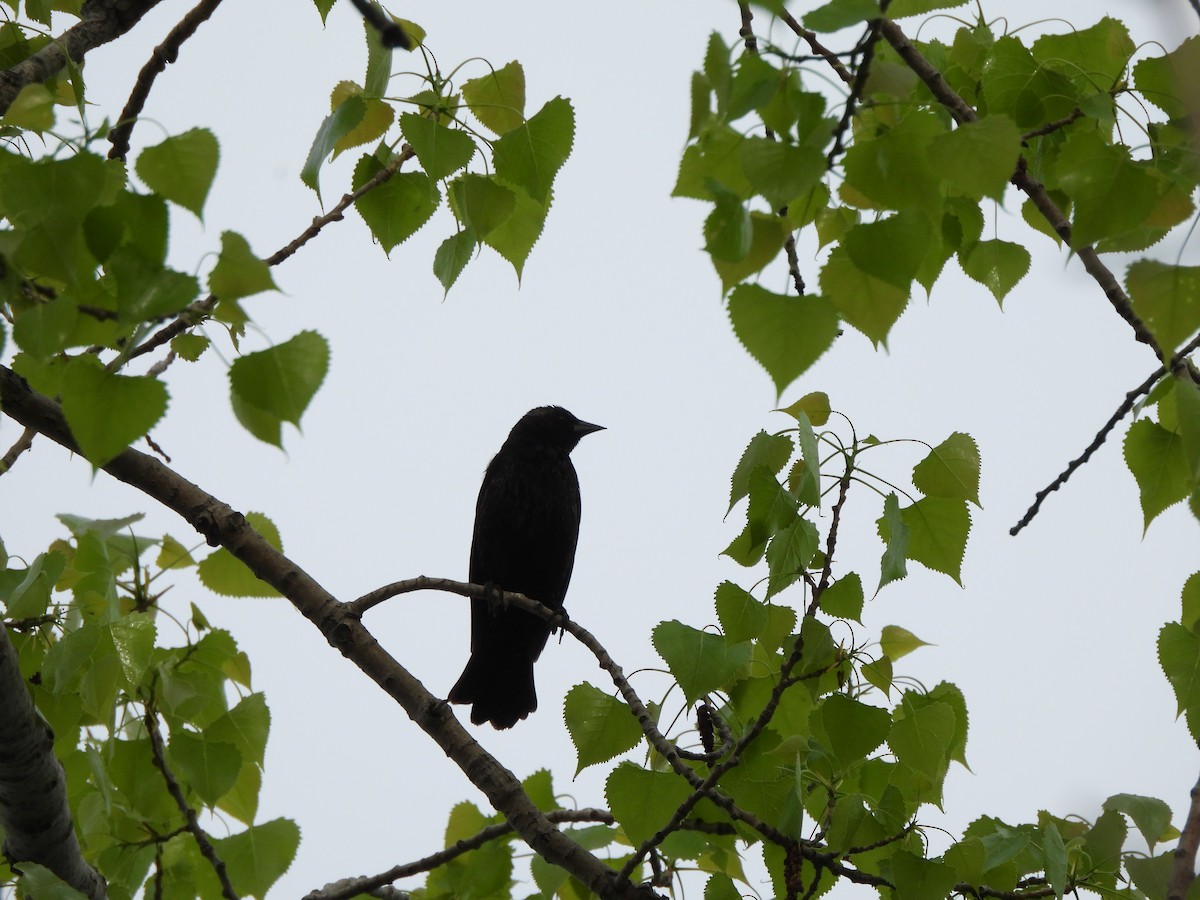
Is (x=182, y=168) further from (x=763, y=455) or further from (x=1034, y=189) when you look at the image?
(x=1034, y=189)

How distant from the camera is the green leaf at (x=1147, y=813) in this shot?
97.3 inches

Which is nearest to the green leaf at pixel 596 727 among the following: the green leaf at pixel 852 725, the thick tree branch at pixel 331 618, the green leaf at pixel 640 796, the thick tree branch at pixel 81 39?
the green leaf at pixel 640 796

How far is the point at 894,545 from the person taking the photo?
7.26 feet

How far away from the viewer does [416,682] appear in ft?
9.50

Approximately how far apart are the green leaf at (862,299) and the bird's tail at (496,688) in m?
4.28

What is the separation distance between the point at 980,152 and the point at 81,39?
2471 mm

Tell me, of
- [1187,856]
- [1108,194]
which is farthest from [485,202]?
[1187,856]

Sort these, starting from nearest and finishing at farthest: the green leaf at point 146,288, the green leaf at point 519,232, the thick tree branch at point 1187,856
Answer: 1. the green leaf at point 146,288
2. the thick tree branch at point 1187,856
3. the green leaf at point 519,232

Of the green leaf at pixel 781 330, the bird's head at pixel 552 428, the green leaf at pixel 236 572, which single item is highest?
the bird's head at pixel 552 428

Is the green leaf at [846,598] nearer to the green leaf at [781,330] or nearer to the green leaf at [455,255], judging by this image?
the green leaf at [781,330]

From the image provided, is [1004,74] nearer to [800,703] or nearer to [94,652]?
[800,703]

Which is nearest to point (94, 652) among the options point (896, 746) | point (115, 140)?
point (115, 140)

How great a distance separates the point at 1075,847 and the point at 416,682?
5.30 feet

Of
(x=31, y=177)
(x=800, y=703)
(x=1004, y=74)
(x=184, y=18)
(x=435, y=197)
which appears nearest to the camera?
(x=31, y=177)
